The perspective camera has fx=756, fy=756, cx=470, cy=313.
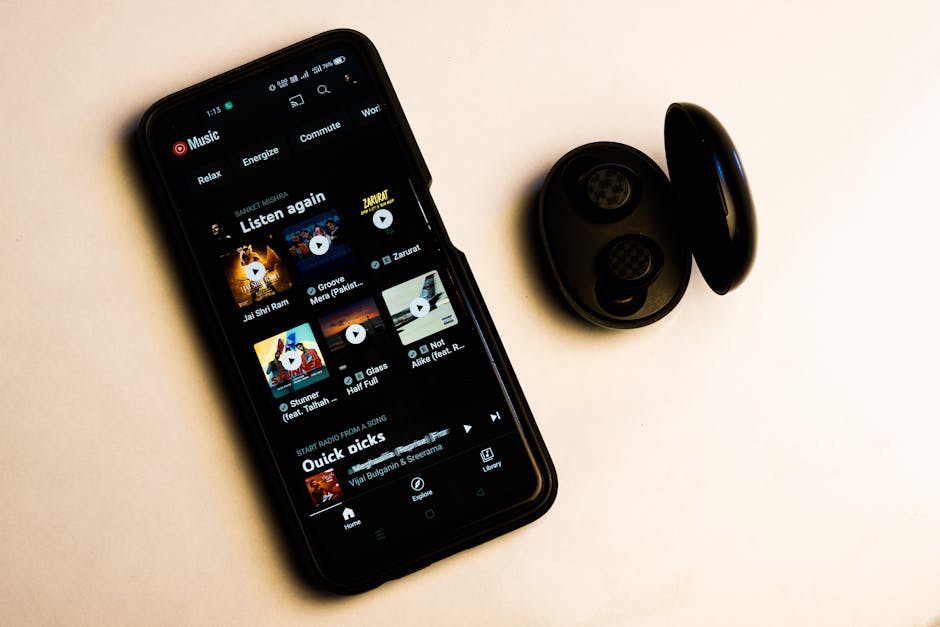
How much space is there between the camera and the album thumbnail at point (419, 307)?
47cm

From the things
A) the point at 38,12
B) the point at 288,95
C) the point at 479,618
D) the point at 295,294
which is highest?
the point at 38,12

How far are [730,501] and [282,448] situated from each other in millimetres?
293

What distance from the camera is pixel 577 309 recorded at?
47 cm

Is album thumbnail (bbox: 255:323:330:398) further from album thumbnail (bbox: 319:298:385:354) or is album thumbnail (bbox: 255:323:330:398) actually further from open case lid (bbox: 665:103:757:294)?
open case lid (bbox: 665:103:757:294)

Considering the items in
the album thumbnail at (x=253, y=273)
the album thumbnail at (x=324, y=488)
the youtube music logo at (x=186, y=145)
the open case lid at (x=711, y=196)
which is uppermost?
the youtube music logo at (x=186, y=145)

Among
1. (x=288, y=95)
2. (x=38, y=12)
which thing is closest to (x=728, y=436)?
(x=288, y=95)

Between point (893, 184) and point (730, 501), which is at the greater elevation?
point (893, 184)

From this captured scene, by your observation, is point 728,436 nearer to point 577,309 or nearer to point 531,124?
point 577,309

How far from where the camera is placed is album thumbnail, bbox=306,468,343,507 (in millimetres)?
466

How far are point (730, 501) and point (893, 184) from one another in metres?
0.25
